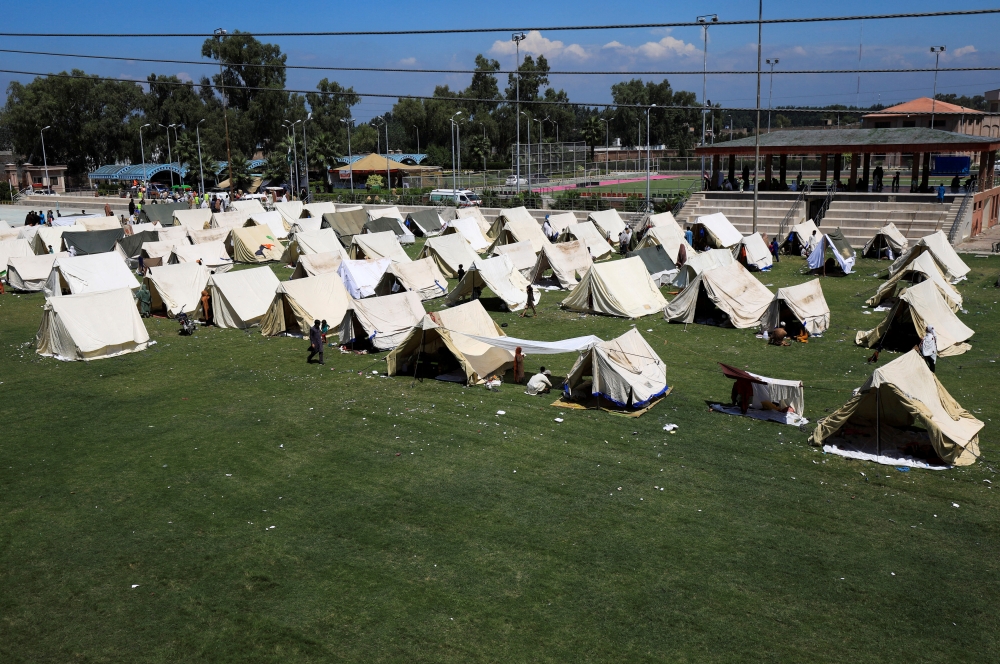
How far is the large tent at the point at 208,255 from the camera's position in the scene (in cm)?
3347

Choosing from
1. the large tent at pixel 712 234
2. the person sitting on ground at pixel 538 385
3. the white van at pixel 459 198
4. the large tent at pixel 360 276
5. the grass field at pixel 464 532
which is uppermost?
the white van at pixel 459 198

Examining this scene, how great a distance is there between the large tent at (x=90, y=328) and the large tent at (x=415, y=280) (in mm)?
8028

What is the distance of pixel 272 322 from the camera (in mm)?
23188

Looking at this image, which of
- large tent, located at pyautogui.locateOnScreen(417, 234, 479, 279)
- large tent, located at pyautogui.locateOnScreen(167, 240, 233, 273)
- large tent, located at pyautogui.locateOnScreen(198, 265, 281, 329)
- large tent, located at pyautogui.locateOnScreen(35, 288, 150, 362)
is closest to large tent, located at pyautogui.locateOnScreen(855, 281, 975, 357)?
large tent, located at pyautogui.locateOnScreen(417, 234, 479, 279)

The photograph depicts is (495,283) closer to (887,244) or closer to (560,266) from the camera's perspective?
(560,266)

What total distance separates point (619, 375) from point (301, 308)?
1068 centimetres

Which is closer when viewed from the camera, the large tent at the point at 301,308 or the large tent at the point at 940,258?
the large tent at the point at 301,308

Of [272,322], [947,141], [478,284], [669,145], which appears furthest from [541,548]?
[669,145]

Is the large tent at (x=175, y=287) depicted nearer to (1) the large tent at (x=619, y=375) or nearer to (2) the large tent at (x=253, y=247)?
(2) the large tent at (x=253, y=247)

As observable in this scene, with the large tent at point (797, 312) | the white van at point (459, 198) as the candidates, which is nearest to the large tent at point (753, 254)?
the large tent at point (797, 312)

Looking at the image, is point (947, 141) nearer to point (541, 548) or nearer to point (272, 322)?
point (272, 322)

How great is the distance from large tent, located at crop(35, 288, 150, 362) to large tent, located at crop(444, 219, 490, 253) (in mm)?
19977

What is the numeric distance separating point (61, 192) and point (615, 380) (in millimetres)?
78208

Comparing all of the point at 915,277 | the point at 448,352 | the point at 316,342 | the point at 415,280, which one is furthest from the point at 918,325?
the point at 415,280
